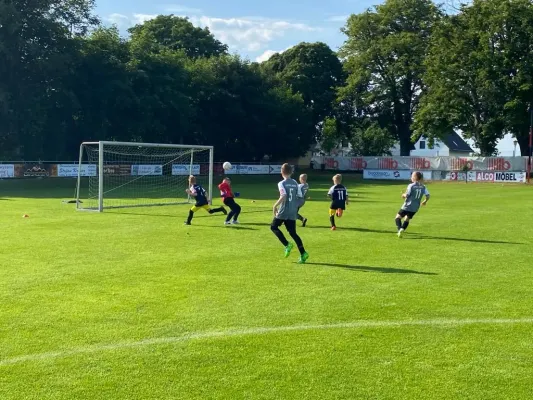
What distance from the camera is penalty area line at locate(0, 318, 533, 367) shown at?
656cm

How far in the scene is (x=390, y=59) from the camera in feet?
231

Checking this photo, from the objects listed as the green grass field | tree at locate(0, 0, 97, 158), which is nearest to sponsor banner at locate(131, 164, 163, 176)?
tree at locate(0, 0, 97, 158)

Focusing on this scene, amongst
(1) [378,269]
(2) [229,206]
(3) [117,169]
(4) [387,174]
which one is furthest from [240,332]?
(4) [387,174]

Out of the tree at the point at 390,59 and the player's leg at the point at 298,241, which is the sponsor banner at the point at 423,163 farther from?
the player's leg at the point at 298,241

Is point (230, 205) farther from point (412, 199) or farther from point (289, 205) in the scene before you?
point (289, 205)

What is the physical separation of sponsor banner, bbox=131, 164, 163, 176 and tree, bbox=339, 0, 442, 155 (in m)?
30.6

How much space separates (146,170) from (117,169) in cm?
297

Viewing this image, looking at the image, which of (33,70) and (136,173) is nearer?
(136,173)

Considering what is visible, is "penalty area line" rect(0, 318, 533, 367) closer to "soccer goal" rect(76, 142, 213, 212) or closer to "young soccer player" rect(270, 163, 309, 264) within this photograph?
"young soccer player" rect(270, 163, 309, 264)

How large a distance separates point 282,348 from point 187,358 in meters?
1.01

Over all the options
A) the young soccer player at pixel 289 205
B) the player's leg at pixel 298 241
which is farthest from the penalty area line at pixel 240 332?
the young soccer player at pixel 289 205

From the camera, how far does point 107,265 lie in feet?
39.2

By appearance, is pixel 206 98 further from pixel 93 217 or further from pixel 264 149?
pixel 93 217

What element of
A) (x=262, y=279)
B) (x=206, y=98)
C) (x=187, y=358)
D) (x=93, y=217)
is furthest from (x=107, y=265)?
(x=206, y=98)
